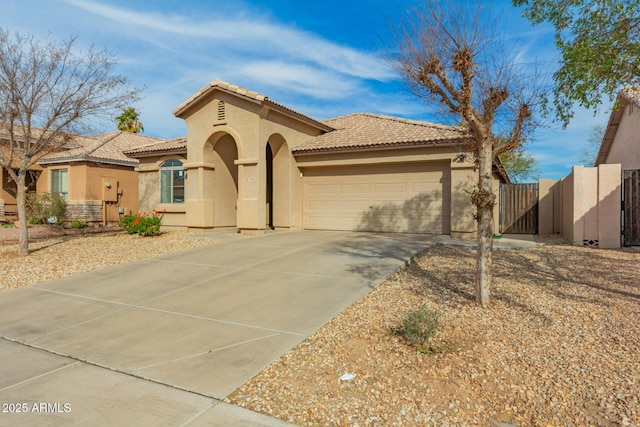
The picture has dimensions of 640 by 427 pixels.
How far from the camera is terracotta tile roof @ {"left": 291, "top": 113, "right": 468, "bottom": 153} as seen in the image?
13.0 metres

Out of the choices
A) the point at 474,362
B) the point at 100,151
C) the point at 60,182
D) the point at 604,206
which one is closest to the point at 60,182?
the point at 60,182

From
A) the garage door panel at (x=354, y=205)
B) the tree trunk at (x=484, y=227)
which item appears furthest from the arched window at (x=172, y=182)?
the tree trunk at (x=484, y=227)

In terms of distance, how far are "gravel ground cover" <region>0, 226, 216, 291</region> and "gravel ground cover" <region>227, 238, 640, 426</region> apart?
23.3ft

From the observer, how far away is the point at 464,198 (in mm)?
12445

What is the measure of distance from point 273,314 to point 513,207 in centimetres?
1424

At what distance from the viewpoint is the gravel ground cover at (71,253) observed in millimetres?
8961

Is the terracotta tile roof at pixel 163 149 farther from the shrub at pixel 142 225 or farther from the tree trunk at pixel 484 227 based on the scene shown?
the tree trunk at pixel 484 227

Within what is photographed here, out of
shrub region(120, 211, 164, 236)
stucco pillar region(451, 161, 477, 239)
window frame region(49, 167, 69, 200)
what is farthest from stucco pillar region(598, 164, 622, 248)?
window frame region(49, 167, 69, 200)

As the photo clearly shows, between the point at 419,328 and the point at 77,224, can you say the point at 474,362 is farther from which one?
the point at 77,224

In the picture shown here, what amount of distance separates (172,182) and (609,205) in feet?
52.6

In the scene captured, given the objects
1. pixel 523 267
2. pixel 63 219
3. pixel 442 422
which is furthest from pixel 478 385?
pixel 63 219

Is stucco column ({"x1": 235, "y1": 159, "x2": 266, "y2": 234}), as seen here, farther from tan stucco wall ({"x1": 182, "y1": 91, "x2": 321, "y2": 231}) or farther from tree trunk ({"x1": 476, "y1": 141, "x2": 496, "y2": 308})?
tree trunk ({"x1": 476, "y1": 141, "x2": 496, "y2": 308})

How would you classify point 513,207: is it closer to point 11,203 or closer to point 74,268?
point 74,268

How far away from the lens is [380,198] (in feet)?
47.2
